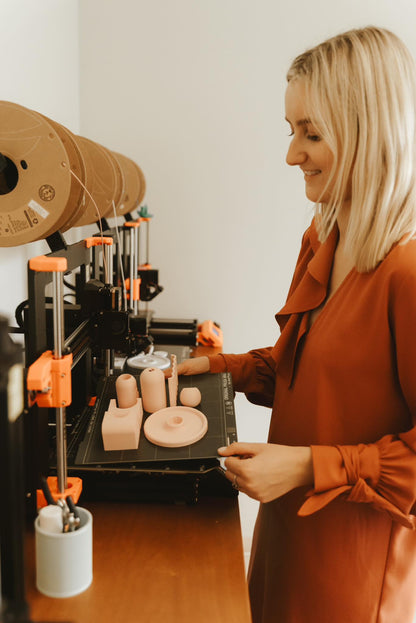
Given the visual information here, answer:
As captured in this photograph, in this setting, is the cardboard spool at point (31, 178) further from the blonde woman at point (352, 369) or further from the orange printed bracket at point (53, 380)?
the blonde woman at point (352, 369)

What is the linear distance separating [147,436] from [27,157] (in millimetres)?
562

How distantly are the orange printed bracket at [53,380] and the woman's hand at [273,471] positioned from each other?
312 millimetres

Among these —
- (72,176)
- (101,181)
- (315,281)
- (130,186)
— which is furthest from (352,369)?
(130,186)

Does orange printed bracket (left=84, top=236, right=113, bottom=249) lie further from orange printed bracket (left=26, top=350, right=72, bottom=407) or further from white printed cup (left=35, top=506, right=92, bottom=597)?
white printed cup (left=35, top=506, right=92, bottom=597)

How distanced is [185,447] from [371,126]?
64 cm

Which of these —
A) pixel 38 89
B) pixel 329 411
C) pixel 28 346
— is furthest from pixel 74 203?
pixel 38 89

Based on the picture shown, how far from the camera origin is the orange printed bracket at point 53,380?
31.0 inches

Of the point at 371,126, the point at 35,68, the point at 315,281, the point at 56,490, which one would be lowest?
the point at 56,490

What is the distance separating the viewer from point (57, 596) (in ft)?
2.54

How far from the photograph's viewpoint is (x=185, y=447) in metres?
0.98

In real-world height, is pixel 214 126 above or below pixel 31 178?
above

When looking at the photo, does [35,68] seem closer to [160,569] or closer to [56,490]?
[56,490]

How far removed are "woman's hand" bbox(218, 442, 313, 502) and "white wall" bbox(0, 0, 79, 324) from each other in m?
0.68

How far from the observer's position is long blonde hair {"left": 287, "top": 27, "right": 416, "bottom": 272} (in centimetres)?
88
